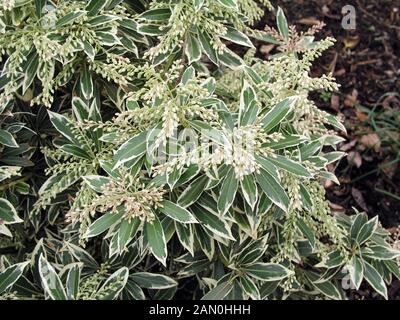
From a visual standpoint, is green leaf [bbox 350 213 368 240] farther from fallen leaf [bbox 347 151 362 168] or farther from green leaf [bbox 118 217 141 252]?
fallen leaf [bbox 347 151 362 168]

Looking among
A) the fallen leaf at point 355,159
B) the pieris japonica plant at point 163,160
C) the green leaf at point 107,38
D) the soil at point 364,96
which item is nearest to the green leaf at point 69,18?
the pieris japonica plant at point 163,160

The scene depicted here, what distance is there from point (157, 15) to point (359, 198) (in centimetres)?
208

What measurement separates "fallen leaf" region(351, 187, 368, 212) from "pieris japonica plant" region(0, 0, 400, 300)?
1.08 m

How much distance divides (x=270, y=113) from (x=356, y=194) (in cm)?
187

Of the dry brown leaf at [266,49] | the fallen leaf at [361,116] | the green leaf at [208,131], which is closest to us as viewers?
the green leaf at [208,131]

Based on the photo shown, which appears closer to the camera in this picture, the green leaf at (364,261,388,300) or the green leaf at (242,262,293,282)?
the green leaf at (242,262,293,282)

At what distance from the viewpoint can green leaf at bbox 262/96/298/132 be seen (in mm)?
1896

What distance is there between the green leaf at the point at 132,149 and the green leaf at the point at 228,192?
1.03 feet

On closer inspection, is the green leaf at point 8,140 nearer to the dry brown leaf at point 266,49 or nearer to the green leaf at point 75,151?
the green leaf at point 75,151

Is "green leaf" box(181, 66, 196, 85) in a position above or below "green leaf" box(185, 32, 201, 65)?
below

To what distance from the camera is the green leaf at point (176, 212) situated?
1.86 m

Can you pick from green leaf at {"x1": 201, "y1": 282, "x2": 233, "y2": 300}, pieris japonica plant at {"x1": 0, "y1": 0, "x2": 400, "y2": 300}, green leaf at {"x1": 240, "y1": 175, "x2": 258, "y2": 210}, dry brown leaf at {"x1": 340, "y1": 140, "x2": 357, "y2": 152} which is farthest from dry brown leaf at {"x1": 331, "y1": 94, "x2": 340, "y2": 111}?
green leaf at {"x1": 240, "y1": 175, "x2": 258, "y2": 210}

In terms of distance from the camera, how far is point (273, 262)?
2195mm

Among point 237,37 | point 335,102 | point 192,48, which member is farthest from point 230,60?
point 335,102
